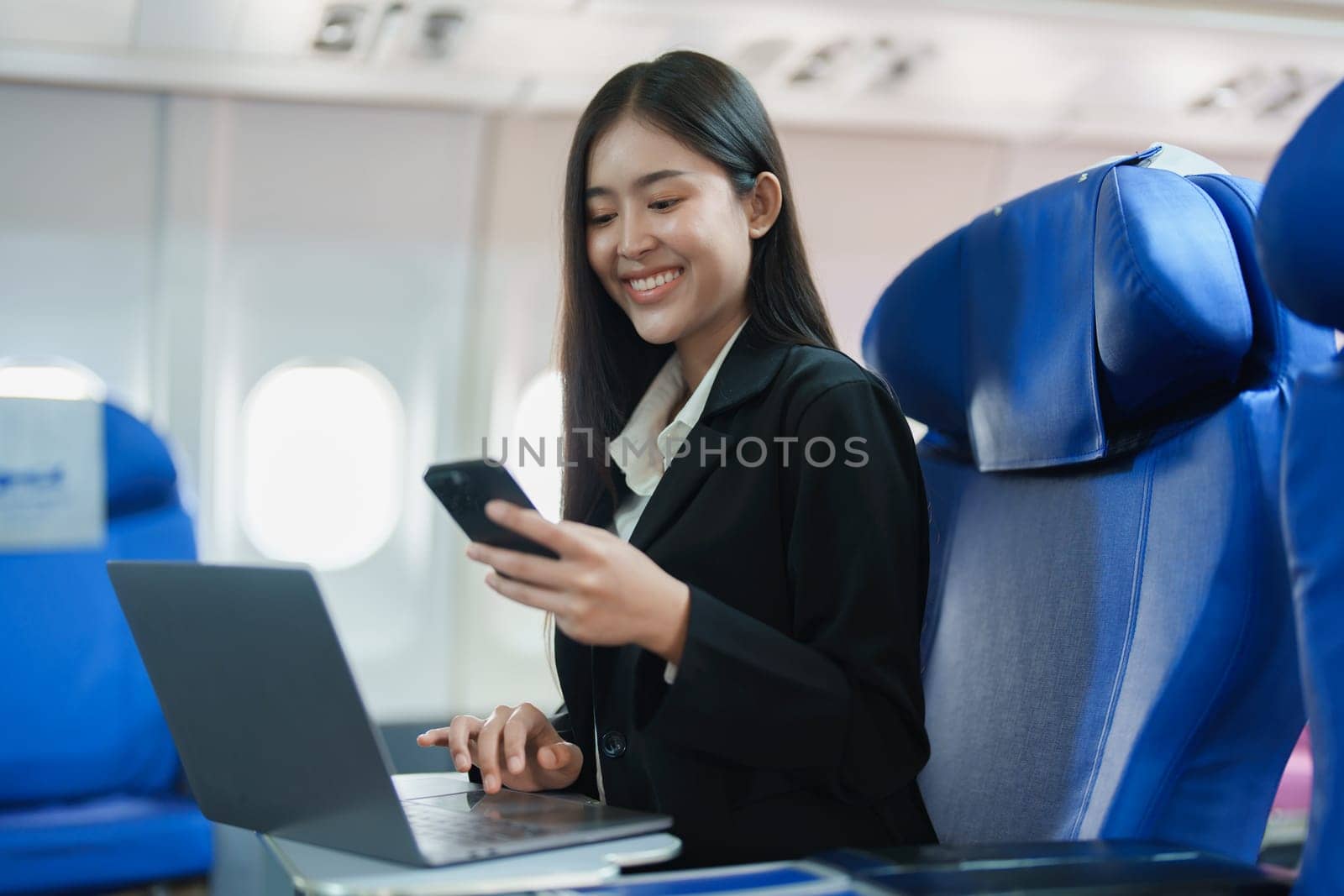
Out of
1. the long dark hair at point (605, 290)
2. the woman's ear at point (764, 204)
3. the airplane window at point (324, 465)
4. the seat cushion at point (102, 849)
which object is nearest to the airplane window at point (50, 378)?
the airplane window at point (324, 465)

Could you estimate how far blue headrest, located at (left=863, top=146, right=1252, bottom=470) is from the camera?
1255 millimetres

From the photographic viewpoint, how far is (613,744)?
1426 millimetres

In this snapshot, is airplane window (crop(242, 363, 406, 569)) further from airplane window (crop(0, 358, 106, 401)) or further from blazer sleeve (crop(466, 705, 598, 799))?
blazer sleeve (crop(466, 705, 598, 799))

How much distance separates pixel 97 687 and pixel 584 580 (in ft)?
7.44

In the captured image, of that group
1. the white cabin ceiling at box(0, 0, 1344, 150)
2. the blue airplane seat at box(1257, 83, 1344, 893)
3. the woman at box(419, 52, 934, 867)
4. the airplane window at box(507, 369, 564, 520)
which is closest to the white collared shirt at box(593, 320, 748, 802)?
the woman at box(419, 52, 934, 867)

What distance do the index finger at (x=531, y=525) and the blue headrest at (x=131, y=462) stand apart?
2206 mm

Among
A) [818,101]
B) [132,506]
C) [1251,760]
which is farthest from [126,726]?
[818,101]

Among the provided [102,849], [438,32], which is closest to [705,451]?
[102,849]

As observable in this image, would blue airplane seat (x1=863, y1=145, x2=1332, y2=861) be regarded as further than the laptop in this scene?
Yes

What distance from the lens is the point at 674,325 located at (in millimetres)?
1559

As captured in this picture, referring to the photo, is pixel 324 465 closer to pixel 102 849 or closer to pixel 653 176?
pixel 102 849

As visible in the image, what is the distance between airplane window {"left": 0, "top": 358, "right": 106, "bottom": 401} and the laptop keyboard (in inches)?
144

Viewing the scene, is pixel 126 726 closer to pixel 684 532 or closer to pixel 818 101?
pixel 684 532

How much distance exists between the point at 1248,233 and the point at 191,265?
3.95 m
